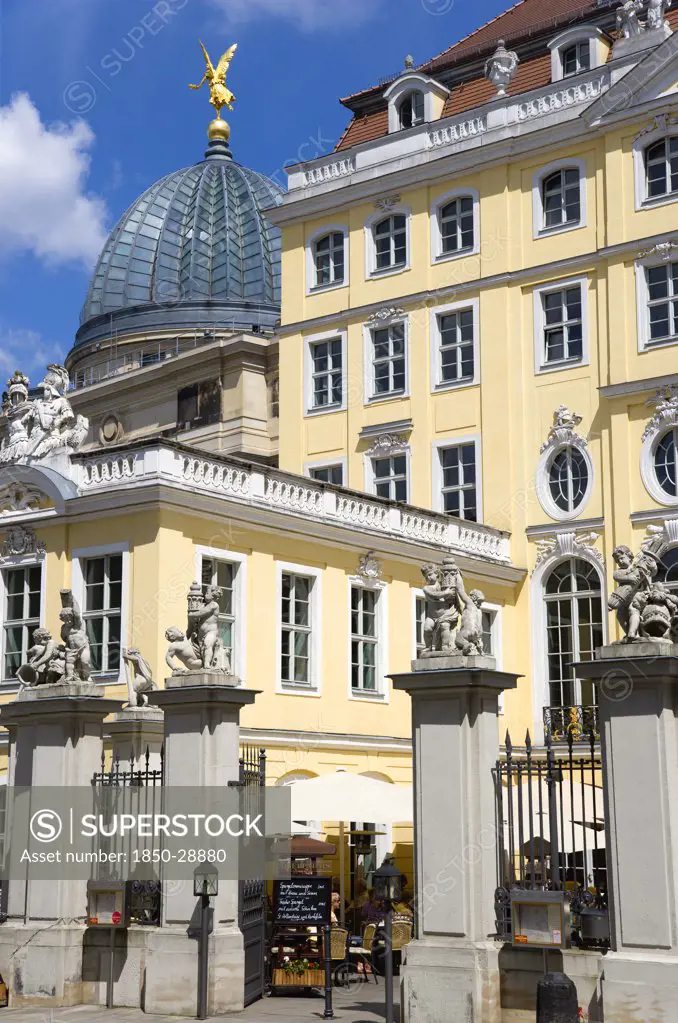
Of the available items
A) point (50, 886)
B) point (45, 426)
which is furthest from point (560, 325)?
point (50, 886)

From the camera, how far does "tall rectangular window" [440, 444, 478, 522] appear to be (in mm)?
38031

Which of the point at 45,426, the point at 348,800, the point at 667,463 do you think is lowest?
the point at 348,800

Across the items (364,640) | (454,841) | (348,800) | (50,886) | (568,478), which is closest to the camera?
(454,841)

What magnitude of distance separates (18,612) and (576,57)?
20.5 meters

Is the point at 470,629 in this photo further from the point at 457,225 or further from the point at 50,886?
the point at 457,225

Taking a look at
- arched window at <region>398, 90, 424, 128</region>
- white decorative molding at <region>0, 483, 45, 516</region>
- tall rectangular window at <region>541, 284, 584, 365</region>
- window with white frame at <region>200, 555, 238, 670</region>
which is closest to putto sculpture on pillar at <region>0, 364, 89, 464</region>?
white decorative molding at <region>0, 483, 45, 516</region>

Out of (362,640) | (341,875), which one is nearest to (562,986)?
(341,875)

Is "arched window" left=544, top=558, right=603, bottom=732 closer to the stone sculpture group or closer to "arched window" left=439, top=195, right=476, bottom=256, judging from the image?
"arched window" left=439, top=195, right=476, bottom=256

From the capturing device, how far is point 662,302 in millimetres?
35562

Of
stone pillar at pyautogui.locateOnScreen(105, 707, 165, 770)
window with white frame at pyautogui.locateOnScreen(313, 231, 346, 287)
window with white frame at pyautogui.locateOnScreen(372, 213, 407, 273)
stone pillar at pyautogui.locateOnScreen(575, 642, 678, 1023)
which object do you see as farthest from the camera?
window with white frame at pyautogui.locateOnScreen(313, 231, 346, 287)

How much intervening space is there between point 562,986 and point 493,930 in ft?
6.51

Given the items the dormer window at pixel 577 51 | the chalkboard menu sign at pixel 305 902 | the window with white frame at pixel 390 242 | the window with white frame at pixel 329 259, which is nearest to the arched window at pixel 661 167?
the dormer window at pixel 577 51

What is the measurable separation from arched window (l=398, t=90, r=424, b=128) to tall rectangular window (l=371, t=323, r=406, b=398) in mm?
6019

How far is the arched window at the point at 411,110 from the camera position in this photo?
4156 cm
